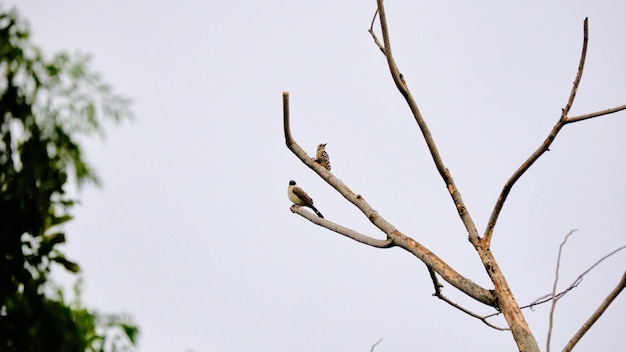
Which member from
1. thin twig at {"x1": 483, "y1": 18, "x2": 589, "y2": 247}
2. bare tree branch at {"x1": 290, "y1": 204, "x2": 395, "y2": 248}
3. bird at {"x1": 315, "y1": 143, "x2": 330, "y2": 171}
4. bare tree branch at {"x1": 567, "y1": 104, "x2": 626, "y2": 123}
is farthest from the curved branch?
bird at {"x1": 315, "y1": 143, "x2": 330, "y2": 171}

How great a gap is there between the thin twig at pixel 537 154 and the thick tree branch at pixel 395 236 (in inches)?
11.7

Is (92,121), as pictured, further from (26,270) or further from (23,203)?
(26,270)

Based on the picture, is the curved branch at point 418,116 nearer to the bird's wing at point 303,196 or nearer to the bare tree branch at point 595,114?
the bare tree branch at point 595,114

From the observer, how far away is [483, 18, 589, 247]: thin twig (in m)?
3.07

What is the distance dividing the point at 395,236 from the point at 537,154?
3.28 ft

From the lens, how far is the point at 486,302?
2953 mm

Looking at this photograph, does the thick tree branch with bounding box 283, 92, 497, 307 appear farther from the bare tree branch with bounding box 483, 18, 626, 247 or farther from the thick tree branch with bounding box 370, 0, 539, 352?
the bare tree branch with bounding box 483, 18, 626, 247

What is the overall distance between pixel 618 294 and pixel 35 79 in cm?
315

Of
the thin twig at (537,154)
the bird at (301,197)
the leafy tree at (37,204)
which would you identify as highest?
the bird at (301,197)

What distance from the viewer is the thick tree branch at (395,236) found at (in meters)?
2.99

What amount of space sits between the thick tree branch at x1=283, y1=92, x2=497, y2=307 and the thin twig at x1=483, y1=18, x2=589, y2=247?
30 centimetres

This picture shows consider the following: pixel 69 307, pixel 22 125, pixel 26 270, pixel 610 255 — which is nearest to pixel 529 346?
pixel 610 255

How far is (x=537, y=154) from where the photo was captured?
3072 millimetres

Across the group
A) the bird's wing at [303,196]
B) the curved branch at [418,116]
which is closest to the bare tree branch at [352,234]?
the curved branch at [418,116]
